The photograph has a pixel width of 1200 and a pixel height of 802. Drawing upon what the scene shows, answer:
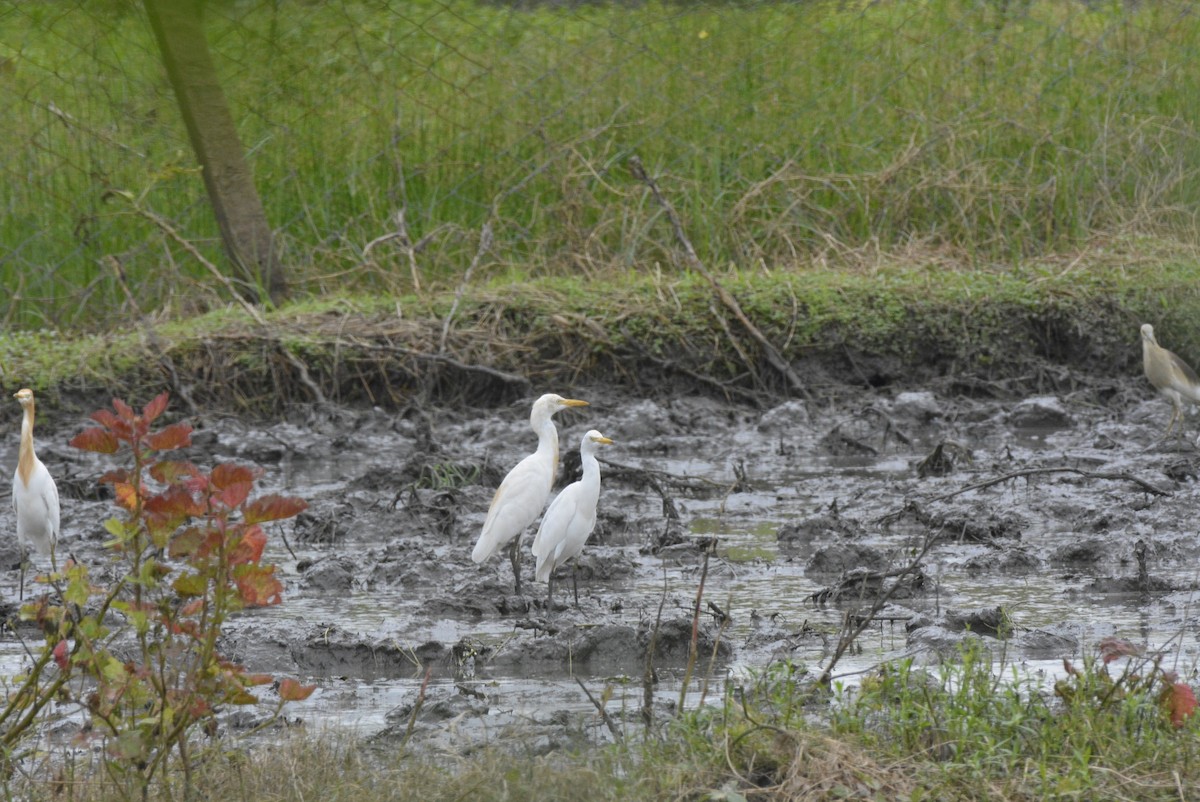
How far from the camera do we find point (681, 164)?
35.3 feet

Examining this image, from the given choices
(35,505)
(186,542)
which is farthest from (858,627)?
(35,505)

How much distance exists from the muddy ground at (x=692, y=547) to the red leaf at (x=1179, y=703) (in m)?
0.63

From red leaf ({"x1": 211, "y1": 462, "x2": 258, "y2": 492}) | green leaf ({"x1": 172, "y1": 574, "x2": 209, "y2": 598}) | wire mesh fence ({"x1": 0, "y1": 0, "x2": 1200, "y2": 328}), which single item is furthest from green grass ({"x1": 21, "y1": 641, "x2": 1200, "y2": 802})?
wire mesh fence ({"x1": 0, "y1": 0, "x2": 1200, "y2": 328})

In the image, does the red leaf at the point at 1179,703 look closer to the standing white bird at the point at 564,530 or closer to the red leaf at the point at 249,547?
the red leaf at the point at 249,547

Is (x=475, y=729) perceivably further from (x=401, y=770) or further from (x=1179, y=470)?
(x=1179, y=470)

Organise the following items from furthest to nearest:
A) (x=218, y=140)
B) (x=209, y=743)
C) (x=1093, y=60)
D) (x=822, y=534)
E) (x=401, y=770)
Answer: (x=1093, y=60)
(x=822, y=534)
(x=209, y=743)
(x=401, y=770)
(x=218, y=140)

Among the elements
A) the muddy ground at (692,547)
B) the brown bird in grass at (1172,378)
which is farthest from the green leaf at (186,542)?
the brown bird in grass at (1172,378)

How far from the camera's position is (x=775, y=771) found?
2.96 metres

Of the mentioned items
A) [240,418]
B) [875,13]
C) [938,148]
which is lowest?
[240,418]

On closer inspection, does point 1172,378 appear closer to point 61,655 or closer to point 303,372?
point 303,372

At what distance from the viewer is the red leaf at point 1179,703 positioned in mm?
2949

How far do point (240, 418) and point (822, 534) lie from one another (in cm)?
397

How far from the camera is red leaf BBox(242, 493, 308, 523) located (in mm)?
2479

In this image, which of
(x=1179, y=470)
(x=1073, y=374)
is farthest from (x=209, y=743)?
(x=1073, y=374)
